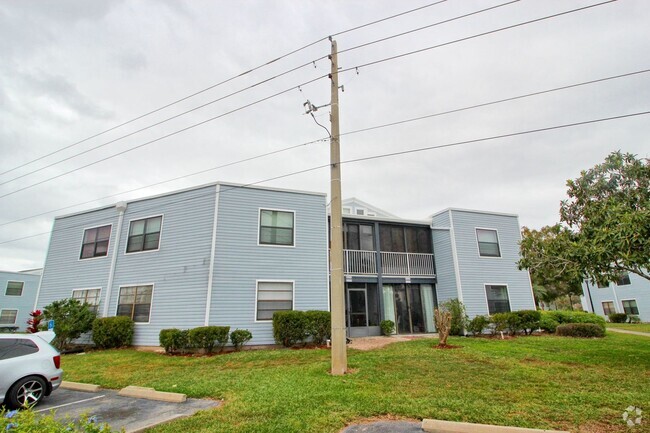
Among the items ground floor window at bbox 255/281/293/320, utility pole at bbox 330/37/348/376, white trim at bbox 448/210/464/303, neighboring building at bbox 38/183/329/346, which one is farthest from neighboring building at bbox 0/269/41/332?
white trim at bbox 448/210/464/303

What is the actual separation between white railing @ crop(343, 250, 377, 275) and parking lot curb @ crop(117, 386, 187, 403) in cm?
1095

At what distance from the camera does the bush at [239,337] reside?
12.4 metres

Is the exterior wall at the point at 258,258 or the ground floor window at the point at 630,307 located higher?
the exterior wall at the point at 258,258

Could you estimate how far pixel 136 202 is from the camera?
1580 centimetres

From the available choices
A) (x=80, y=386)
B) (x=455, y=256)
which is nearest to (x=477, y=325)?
(x=455, y=256)

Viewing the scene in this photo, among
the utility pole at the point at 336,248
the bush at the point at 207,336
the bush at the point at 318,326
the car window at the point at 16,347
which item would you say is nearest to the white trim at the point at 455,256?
the bush at the point at 318,326

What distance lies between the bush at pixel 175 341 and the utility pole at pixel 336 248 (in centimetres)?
675

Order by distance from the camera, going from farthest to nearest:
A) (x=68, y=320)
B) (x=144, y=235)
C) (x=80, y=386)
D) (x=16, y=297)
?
(x=16, y=297), (x=144, y=235), (x=68, y=320), (x=80, y=386)

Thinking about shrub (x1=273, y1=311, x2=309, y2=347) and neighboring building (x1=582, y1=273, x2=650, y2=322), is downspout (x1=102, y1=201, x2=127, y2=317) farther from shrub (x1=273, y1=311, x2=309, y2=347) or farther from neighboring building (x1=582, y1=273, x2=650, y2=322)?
neighboring building (x1=582, y1=273, x2=650, y2=322)

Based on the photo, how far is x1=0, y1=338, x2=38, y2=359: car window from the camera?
6.37 m

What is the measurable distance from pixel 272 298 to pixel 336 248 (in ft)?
21.9

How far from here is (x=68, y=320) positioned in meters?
13.6

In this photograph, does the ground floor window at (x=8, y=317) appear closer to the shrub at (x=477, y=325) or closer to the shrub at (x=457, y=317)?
the shrub at (x=457, y=317)

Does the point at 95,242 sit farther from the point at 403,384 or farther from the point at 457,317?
the point at 457,317
